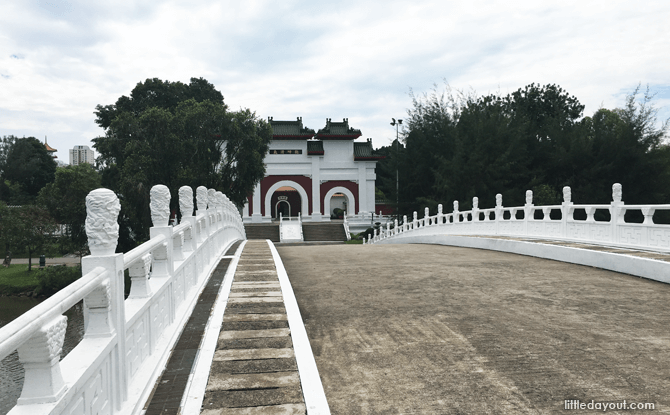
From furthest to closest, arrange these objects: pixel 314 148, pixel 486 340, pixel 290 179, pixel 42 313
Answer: pixel 314 148, pixel 290 179, pixel 486 340, pixel 42 313

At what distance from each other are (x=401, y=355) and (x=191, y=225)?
330 centimetres

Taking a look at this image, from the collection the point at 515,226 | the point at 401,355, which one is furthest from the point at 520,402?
the point at 515,226

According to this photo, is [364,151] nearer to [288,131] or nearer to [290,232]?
[288,131]

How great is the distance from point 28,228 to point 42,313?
102ft

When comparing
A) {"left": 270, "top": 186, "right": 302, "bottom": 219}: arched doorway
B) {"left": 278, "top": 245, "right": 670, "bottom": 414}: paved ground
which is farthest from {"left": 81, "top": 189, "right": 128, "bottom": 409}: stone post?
{"left": 270, "top": 186, "right": 302, "bottom": 219}: arched doorway

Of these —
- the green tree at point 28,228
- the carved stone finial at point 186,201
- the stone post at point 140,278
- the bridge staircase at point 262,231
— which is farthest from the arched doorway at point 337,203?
the stone post at point 140,278

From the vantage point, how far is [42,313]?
1830mm

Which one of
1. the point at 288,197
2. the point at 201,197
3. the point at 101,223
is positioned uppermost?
the point at 288,197

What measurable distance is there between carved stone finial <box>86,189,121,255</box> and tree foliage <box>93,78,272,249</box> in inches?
855

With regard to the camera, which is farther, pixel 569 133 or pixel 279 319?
pixel 569 133

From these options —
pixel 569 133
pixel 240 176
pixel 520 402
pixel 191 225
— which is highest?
pixel 569 133

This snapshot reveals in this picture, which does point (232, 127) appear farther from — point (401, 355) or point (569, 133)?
point (401, 355)

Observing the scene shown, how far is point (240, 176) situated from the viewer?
2667 centimetres

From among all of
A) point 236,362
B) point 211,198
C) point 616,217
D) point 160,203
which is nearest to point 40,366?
point 236,362
